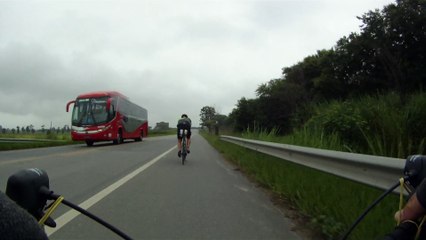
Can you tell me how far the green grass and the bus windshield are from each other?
2098cm

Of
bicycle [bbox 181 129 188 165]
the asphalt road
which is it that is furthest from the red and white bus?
the asphalt road

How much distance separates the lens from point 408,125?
7.45 m

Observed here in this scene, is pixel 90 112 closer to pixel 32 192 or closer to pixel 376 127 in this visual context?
pixel 376 127

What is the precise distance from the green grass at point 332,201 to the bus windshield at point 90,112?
68.8 feet

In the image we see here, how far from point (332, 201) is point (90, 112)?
2512 centimetres

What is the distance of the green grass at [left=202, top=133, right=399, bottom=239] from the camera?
4.82 meters

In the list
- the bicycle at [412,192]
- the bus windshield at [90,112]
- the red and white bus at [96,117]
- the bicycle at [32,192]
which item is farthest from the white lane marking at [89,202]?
the bus windshield at [90,112]

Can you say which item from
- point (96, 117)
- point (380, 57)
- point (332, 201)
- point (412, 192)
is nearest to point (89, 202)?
point (332, 201)

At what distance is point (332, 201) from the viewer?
6109 millimetres

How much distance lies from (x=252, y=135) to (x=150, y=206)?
41.1 feet

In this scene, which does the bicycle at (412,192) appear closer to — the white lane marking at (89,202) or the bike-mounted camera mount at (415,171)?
the bike-mounted camera mount at (415,171)

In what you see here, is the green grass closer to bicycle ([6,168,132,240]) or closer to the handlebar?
the handlebar

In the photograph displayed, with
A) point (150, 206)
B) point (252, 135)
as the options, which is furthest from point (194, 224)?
point (252, 135)

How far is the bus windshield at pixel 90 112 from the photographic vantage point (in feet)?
95.8
